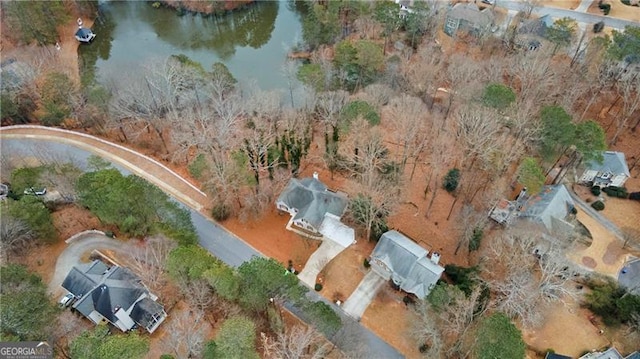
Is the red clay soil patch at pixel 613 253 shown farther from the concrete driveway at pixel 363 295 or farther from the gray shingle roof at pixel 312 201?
the gray shingle roof at pixel 312 201

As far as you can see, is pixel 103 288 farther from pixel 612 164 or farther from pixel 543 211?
pixel 612 164

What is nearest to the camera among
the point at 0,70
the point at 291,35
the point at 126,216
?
the point at 126,216

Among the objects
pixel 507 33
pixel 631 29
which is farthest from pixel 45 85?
pixel 631 29

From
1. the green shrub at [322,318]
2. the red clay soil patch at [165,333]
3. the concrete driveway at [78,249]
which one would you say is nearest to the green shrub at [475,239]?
the green shrub at [322,318]

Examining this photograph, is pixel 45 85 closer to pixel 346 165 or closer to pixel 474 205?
pixel 346 165

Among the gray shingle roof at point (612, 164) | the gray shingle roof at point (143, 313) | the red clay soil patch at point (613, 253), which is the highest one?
the gray shingle roof at point (612, 164)

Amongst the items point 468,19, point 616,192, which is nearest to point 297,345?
point 616,192
